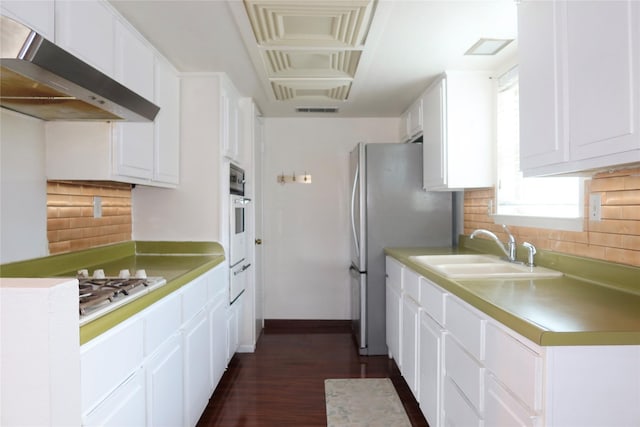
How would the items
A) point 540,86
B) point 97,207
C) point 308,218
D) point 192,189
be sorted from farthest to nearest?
point 308,218, point 192,189, point 97,207, point 540,86

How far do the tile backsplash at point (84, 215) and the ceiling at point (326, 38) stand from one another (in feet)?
3.10

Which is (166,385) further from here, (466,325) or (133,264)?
(466,325)

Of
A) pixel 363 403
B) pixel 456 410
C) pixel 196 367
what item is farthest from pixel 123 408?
pixel 363 403

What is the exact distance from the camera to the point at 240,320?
3342 mm

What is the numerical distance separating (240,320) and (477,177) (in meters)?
2.20

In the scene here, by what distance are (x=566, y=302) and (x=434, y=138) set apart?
1.74 meters

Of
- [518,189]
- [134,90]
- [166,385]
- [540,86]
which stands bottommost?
[166,385]

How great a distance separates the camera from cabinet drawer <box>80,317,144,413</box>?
3.76ft

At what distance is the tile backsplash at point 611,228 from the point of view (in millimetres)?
1565

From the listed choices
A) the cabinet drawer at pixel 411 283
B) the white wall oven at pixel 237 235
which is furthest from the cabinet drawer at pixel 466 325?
the white wall oven at pixel 237 235

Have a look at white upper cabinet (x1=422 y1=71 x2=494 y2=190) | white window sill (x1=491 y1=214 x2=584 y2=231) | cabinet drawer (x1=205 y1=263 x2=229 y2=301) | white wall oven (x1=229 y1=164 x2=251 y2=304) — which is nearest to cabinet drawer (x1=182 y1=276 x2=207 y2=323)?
cabinet drawer (x1=205 y1=263 x2=229 y2=301)

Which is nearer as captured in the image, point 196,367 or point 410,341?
point 196,367

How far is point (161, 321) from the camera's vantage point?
171cm

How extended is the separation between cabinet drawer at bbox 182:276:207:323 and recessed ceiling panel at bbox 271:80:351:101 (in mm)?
1578
